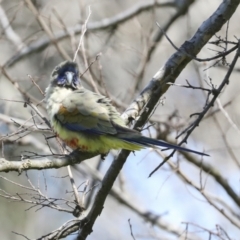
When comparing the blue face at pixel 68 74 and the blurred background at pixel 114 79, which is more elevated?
the blurred background at pixel 114 79

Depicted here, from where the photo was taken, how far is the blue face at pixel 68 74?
556 centimetres

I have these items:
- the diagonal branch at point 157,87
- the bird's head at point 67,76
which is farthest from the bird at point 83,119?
the diagonal branch at point 157,87

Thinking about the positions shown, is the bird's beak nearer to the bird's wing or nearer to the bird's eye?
the bird's eye

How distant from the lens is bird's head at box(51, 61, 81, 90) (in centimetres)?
556

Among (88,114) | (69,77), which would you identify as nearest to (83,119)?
(88,114)

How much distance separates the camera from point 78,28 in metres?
7.96

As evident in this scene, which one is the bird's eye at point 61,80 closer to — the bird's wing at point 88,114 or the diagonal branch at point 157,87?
the bird's wing at point 88,114

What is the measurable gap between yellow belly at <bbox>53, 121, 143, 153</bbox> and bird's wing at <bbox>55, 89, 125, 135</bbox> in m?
0.04

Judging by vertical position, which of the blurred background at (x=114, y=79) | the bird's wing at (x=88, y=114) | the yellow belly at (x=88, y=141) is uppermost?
the blurred background at (x=114, y=79)

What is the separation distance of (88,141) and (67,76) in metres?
0.81

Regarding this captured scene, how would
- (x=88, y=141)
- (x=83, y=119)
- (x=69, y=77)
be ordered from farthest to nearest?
(x=69, y=77) < (x=83, y=119) < (x=88, y=141)

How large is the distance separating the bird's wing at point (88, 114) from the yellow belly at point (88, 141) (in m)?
0.04

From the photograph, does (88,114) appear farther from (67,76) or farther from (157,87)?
(157,87)

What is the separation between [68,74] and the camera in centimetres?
555
